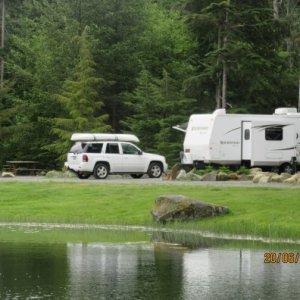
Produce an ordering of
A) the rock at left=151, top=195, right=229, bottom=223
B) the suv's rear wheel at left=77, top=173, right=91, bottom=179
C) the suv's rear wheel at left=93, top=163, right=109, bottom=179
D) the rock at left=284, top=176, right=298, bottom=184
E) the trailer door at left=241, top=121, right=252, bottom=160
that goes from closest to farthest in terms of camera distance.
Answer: the rock at left=151, top=195, right=229, bottom=223
the rock at left=284, top=176, right=298, bottom=184
the suv's rear wheel at left=93, top=163, right=109, bottom=179
the suv's rear wheel at left=77, top=173, right=91, bottom=179
the trailer door at left=241, top=121, right=252, bottom=160

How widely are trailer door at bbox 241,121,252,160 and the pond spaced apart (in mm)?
17861

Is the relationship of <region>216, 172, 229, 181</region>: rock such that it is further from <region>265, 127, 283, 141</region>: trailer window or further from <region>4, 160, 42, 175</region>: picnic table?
<region>4, 160, 42, 175</region>: picnic table

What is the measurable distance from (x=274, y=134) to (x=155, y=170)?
5.77m

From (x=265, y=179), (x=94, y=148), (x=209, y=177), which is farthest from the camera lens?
(x=94, y=148)

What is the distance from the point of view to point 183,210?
2255 centimetres

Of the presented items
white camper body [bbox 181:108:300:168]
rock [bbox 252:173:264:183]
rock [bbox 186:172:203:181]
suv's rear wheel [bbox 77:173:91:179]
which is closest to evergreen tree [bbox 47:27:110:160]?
suv's rear wheel [bbox 77:173:91:179]

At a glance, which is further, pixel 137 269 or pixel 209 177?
pixel 209 177

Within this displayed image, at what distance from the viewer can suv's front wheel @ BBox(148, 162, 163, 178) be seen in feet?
127

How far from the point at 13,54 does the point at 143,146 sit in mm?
13309

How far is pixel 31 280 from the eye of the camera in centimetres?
1438

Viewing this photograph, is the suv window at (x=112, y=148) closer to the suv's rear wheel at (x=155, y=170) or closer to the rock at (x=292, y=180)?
the suv's rear wheel at (x=155, y=170)

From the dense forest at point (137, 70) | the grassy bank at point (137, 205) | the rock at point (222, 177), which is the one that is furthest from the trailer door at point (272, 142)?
the grassy bank at point (137, 205)
